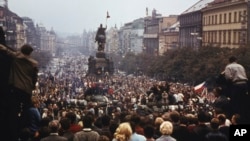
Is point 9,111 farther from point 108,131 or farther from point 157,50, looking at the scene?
point 157,50

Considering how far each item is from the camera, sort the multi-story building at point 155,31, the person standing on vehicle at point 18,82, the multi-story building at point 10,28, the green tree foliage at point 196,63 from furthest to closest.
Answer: the multi-story building at point 155,31 → the multi-story building at point 10,28 → the green tree foliage at point 196,63 → the person standing on vehicle at point 18,82

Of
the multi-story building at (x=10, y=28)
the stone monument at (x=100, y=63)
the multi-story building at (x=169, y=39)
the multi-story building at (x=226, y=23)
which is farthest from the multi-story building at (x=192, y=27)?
the multi-story building at (x=10, y=28)

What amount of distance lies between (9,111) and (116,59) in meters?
169

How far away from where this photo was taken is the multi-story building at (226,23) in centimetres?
7606

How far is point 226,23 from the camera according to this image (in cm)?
8575

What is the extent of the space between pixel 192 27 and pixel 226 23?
2621 cm

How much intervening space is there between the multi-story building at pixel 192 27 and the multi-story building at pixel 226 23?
2655 millimetres

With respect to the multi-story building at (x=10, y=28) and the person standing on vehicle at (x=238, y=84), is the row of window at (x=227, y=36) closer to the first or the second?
the multi-story building at (x=10, y=28)

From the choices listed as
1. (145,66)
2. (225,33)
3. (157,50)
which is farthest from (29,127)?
(157,50)

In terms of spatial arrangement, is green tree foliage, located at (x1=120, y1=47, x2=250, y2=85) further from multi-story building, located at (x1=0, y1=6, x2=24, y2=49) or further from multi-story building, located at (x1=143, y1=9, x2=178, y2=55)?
multi-story building, located at (x1=143, y1=9, x2=178, y2=55)

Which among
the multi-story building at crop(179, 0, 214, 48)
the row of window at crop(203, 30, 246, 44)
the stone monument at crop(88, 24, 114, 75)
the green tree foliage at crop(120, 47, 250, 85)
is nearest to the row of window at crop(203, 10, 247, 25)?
the row of window at crop(203, 30, 246, 44)

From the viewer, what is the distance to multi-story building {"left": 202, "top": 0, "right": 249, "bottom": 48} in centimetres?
7606

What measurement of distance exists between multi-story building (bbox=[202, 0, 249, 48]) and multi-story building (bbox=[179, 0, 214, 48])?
105 inches

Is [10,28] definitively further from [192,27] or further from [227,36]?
[227,36]
